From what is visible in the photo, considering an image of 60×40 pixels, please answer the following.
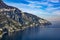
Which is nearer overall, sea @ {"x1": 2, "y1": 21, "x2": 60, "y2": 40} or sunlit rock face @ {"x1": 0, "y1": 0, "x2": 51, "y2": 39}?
sea @ {"x1": 2, "y1": 21, "x2": 60, "y2": 40}

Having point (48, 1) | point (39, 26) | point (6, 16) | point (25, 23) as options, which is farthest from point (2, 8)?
point (48, 1)

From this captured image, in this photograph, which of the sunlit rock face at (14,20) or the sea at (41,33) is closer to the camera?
the sea at (41,33)

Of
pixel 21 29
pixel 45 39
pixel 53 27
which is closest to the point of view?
pixel 45 39

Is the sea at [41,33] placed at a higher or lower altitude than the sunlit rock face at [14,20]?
lower

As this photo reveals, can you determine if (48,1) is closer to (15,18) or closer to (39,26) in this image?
(39,26)

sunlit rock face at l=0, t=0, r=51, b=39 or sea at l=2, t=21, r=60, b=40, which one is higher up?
sunlit rock face at l=0, t=0, r=51, b=39
